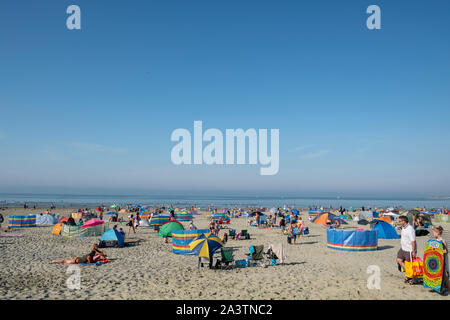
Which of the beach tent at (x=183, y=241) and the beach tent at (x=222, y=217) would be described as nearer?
the beach tent at (x=183, y=241)

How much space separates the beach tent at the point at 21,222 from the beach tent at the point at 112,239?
44.8 ft

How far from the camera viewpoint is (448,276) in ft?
25.3

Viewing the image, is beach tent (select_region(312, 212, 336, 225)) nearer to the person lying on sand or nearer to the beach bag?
Result: the beach bag

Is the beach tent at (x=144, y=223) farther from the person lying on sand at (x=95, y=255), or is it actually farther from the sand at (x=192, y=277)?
the person lying on sand at (x=95, y=255)

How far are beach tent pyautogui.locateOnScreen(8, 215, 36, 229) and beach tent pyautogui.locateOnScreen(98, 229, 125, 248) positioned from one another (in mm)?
13662

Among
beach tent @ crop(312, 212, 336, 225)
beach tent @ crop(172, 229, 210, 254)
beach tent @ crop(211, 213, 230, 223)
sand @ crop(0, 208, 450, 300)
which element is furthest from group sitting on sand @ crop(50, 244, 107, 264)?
beach tent @ crop(211, 213, 230, 223)

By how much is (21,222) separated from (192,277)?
22083mm

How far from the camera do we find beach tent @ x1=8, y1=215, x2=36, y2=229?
25.0 m

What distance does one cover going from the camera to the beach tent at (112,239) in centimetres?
1603

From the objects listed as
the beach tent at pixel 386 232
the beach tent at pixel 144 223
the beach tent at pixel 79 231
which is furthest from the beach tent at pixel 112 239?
the beach tent at pixel 386 232
